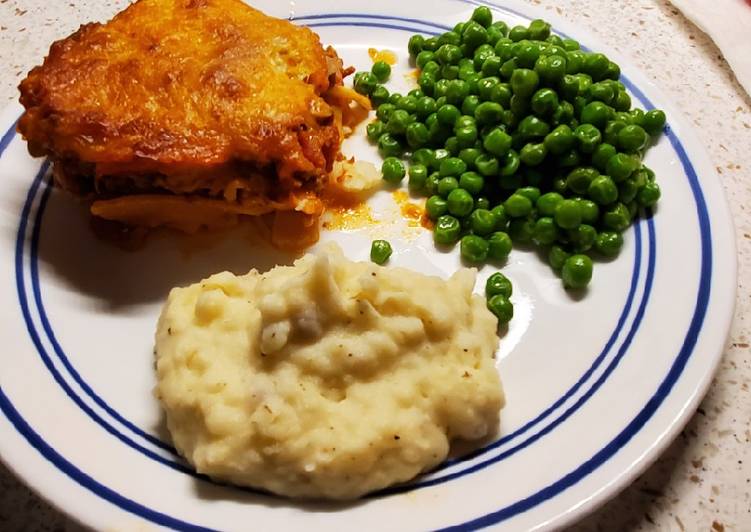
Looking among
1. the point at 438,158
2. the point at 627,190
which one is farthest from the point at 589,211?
Result: the point at 438,158

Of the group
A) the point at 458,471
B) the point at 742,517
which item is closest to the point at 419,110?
the point at 458,471

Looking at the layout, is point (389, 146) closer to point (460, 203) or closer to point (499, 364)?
point (460, 203)

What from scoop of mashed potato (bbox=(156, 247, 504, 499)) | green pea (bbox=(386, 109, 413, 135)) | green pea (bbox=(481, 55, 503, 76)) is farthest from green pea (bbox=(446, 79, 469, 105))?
scoop of mashed potato (bbox=(156, 247, 504, 499))

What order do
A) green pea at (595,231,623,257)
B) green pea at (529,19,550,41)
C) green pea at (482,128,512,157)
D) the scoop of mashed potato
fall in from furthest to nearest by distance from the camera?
green pea at (529,19,550,41) → green pea at (482,128,512,157) → green pea at (595,231,623,257) → the scoop of mashed potato

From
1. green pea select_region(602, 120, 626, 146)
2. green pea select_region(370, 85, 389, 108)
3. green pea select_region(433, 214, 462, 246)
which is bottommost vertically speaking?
green pea select_region(433, 214, 462, 246)

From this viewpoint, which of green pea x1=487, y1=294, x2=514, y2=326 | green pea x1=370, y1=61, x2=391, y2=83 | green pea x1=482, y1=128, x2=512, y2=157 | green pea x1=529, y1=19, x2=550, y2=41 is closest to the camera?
green pea x1=487, y1=294, x2=514, y2=326

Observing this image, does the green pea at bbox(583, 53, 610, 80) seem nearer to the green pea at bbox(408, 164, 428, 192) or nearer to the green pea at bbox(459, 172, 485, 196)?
the green pea at bbox(459, 172, 485, 196)

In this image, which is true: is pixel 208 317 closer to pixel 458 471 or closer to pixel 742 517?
pixel 458 471
